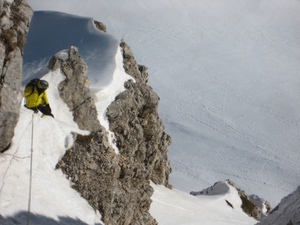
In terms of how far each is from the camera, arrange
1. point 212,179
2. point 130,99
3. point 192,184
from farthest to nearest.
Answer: point 212,179 < point 192,184 < point 130,99

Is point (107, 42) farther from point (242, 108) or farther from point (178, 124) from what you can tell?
point (242, 108)

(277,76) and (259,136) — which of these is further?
(277,76)

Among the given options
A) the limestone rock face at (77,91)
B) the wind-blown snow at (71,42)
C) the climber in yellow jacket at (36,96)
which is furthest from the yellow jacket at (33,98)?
the wind-blown snow at (71,42)

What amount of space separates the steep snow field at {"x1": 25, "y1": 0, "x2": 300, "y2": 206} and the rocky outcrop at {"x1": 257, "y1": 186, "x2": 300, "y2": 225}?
38756 millimetres

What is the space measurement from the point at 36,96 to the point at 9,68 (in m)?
2.52

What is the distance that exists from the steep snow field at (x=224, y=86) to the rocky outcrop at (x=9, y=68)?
39.6 metres

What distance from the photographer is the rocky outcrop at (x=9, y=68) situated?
1348cm

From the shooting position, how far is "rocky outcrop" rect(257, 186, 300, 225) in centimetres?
1192

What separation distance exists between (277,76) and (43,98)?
84696 millimetres

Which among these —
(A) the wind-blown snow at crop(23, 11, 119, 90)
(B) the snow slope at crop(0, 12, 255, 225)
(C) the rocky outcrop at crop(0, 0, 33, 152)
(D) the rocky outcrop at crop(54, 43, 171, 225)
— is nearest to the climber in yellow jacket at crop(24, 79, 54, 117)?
(B) the snow slope at crop(0, 12, 255, 225)

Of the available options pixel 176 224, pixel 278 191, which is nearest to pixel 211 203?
pixel 176 224

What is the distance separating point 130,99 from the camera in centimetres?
2339

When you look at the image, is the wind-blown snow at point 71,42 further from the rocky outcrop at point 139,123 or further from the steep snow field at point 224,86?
the steep snow field at point 224,86

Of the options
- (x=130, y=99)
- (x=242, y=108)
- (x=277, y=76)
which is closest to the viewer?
(x=130, y=99)
